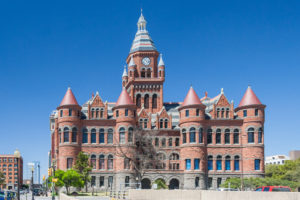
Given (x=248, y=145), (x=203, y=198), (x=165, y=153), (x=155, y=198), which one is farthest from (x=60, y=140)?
(x=203, y=198)

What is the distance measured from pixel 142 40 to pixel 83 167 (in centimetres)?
2889

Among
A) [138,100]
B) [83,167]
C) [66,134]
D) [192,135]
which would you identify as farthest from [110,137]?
[192,135]

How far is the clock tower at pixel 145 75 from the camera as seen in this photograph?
89500 mm

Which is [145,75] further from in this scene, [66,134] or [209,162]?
[209,162]

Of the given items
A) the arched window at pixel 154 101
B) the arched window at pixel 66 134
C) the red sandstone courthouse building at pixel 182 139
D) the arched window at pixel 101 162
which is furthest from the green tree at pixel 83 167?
the arched window at pixel 154 101

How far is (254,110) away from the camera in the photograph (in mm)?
79750

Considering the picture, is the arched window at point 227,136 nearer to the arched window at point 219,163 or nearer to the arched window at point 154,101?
the arched window at point 219,163

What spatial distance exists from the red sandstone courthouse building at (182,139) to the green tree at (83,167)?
351 centimetres

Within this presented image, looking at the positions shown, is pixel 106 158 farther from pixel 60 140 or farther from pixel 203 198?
pixel 203 198

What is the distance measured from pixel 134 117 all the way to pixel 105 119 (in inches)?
198

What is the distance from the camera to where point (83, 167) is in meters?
77.0

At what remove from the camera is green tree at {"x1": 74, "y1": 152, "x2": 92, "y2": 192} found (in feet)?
249

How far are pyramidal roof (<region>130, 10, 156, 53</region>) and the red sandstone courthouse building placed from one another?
13974 mm

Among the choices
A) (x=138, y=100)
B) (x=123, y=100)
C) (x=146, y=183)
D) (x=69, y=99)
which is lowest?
(x=146, y=183)
